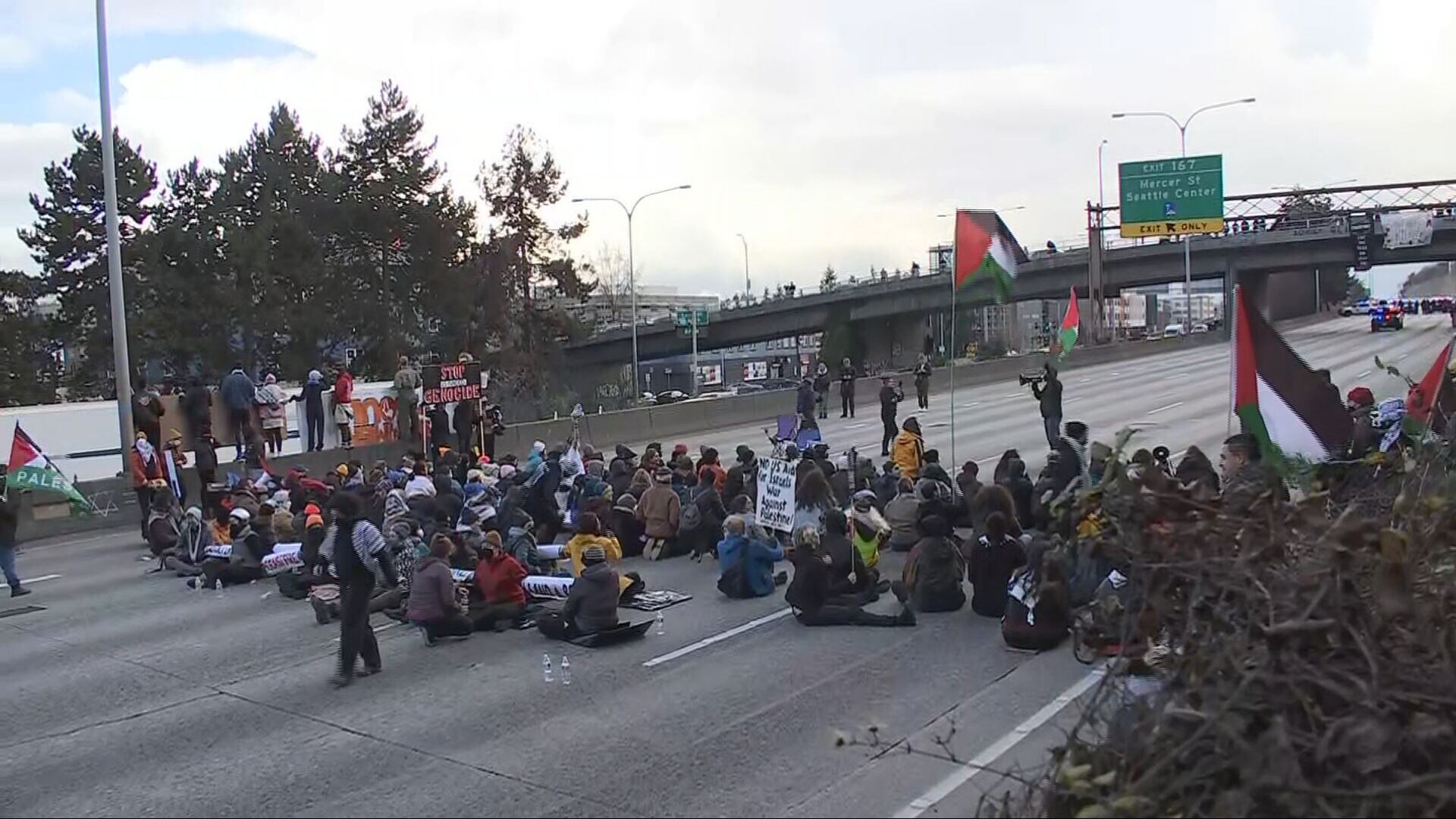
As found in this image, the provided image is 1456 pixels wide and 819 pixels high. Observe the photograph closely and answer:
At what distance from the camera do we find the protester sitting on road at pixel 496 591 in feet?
37.6

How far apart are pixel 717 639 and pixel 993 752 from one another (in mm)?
3729

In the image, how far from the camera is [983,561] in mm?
10906

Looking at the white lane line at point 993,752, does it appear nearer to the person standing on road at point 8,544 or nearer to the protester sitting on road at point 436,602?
the protester sitting on road at point 436,602

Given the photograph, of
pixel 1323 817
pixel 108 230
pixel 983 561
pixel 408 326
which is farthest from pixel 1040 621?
pixel 408 326

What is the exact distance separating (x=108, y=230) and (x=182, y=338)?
25.1 m

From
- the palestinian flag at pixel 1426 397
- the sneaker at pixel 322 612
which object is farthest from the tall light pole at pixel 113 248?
the palestinian flag at pixel 1426 397

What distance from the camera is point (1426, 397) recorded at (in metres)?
11.7

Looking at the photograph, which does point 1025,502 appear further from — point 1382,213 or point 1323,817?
point 1382,213

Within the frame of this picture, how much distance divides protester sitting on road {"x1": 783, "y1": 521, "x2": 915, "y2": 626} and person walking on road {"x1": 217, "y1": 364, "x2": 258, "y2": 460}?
16357 mm

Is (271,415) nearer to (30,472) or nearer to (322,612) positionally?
(30,472)

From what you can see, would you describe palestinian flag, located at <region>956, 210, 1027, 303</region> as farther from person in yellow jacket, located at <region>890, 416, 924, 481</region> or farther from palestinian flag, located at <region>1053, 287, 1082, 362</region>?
palestinian flag, located at <region>1053, 287, 1082, 362</region>

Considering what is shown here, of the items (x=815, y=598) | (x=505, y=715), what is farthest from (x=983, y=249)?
(x=505, y=715)

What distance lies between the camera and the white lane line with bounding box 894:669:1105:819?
266 inches

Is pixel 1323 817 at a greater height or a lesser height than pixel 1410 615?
lesser
